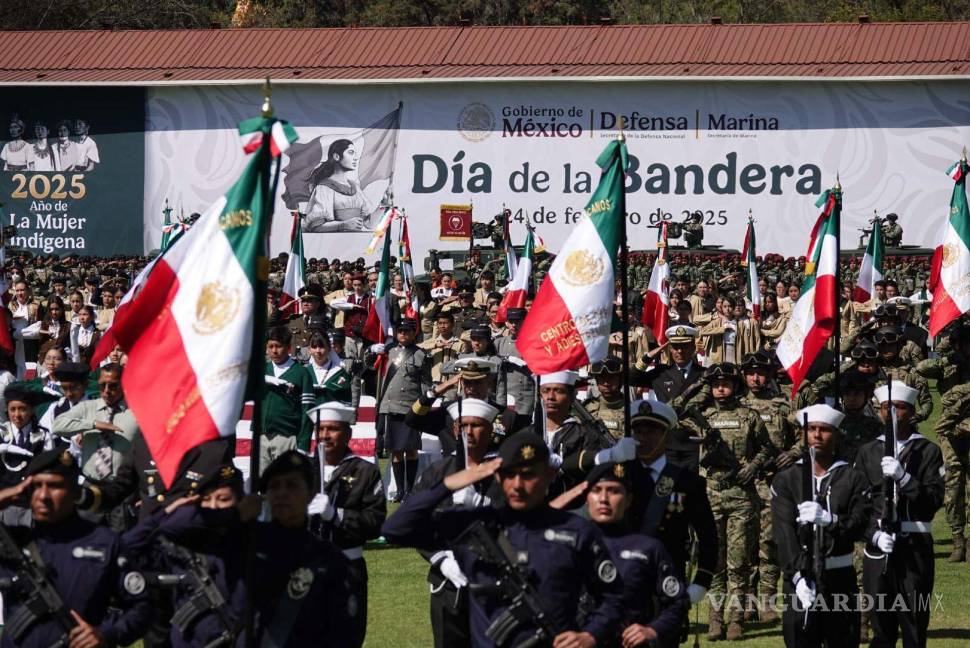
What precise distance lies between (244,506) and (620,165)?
363 centimetres

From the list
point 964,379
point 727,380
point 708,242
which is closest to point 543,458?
point 727,380

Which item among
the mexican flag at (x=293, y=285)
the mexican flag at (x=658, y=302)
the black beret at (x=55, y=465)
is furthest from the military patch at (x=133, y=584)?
the mexican flag at (x=293, y=285)

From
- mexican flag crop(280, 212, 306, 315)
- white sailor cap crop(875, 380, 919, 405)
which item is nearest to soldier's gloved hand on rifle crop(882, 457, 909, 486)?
white sailor cap crop(875, 380, 919, 405)

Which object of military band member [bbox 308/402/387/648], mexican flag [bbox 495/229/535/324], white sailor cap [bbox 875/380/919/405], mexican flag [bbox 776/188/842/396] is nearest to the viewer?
military band member [bbox 308/402/387/648]

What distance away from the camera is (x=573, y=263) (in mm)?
9781

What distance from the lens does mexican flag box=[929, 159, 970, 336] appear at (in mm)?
14336

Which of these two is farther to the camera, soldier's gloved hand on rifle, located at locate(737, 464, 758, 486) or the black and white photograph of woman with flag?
the black and white photograph of woman with flag

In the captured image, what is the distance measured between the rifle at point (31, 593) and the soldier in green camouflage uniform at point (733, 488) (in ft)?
19.8

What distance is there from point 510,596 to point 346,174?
36.3 metres

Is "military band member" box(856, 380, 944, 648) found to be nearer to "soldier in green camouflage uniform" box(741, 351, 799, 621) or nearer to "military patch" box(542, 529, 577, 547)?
"soldier in green camouflage uniform" box(741, 351, 799, 621)

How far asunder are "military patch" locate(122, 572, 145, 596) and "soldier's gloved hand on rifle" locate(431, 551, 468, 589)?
1.74 m

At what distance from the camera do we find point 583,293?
381 inches

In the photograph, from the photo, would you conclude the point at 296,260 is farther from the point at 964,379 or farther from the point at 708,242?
the point at 708,242

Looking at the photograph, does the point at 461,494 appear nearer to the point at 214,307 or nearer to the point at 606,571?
the point at 606,571
